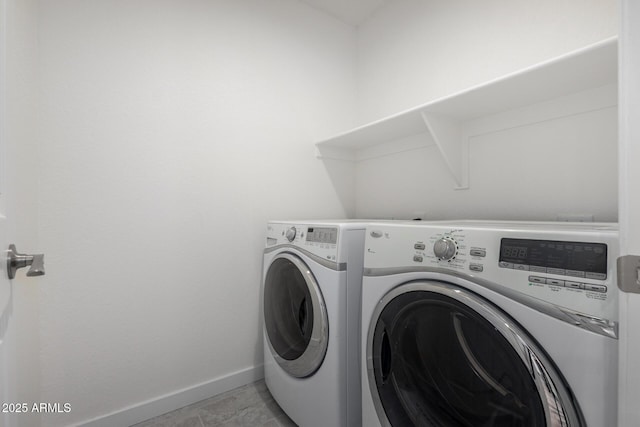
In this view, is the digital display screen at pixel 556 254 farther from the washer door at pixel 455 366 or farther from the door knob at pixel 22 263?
the door knob at pixel 22 263

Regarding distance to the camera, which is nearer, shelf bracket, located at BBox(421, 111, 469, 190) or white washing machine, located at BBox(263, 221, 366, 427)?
white washing machine, located at BBox(263, 221, 366, 427)

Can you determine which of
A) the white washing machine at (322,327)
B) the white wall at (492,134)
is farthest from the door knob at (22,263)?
the white wall at (492,134)

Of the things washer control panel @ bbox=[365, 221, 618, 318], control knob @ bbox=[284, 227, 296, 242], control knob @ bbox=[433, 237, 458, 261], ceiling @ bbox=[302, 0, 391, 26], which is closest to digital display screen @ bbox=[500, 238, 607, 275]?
washer control panel @ bbox=[365, 221, 618, 318]

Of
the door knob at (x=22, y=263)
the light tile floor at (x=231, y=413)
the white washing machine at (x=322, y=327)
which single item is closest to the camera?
the door knob at (x=22, y=263)

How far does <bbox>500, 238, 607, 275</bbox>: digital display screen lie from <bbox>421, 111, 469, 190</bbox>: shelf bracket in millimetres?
886

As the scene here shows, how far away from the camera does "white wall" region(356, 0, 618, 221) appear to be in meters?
1.14

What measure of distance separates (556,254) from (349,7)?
217cm

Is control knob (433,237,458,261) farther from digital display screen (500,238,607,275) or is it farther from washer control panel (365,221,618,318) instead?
digital display screen (500,238,607,275)

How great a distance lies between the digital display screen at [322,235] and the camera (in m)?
1.14

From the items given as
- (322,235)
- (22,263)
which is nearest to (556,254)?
(322,235)

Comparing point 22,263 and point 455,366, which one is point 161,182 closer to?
point 22,263

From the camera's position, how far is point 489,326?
2.22 feet

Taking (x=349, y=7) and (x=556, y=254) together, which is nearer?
(x=556, y=254)

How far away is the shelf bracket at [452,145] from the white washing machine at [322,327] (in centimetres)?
65
